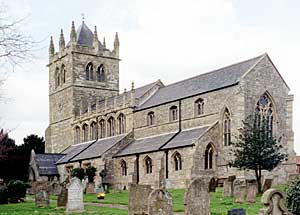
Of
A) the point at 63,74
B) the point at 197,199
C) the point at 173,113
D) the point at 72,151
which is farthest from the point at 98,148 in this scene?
the point at 197,199

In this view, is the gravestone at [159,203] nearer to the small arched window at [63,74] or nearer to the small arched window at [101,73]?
the small arched window at [101,73]

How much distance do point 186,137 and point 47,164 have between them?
2335 cm

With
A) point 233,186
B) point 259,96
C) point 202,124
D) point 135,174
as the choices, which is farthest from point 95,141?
point 233,186

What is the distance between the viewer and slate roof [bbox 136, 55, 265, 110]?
45.4 metres

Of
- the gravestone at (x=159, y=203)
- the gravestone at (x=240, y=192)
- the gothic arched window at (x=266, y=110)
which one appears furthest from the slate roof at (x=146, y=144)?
the gravestone at (x=159, y=203)

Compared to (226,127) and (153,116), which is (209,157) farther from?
(153,116)

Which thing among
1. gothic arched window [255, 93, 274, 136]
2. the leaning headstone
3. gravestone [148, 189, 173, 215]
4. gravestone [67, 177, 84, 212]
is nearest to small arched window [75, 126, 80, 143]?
gothic arched window [255, 93, 274, 136]

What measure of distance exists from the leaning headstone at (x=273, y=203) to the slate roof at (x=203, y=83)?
1107 inches

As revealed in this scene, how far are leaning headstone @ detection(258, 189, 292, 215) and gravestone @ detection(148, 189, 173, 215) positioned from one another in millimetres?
3516

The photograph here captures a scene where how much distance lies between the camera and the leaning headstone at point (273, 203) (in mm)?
15711

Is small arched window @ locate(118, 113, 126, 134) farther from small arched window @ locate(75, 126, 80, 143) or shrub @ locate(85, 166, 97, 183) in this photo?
small arched window @ locate(75, 126, 80, 143)

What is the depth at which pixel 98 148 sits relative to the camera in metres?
57.1

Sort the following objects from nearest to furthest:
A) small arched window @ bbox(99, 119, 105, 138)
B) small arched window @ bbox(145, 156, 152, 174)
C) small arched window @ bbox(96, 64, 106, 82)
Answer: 1. small arched window @ bbox(145, 156, 152, 174)
2. small arched window @ bbox(99, 119, 105, 138)
3. small arched window @ bbox(96, 64, 106, 82)

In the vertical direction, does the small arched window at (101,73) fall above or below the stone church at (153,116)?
above
